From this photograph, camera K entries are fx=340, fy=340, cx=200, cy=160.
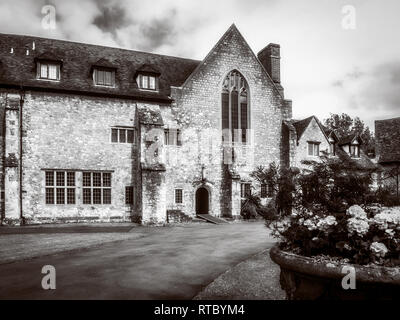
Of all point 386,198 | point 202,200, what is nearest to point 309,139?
point 202,200

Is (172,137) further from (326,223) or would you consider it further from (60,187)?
(326,223)

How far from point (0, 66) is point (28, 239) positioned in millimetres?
12306

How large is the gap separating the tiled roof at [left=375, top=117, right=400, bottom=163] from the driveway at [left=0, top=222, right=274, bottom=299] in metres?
25.7

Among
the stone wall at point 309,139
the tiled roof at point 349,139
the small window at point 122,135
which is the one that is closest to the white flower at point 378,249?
the small window at point 122,135

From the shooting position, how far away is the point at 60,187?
2036cm

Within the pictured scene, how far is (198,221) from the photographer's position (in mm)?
22094

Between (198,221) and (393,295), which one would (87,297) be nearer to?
(393,295)

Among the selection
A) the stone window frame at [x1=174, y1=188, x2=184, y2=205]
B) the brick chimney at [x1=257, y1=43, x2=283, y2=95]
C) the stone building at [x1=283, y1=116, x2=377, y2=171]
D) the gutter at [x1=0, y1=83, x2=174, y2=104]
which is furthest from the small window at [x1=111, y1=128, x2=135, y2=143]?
the brick chimney at [x1=257, y1=43, x2=283, y2=95]

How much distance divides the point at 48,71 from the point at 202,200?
12918 mm

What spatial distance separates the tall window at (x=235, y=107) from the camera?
2439 cm

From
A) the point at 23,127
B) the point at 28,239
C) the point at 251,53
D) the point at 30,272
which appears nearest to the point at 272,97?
the point at 251,53
